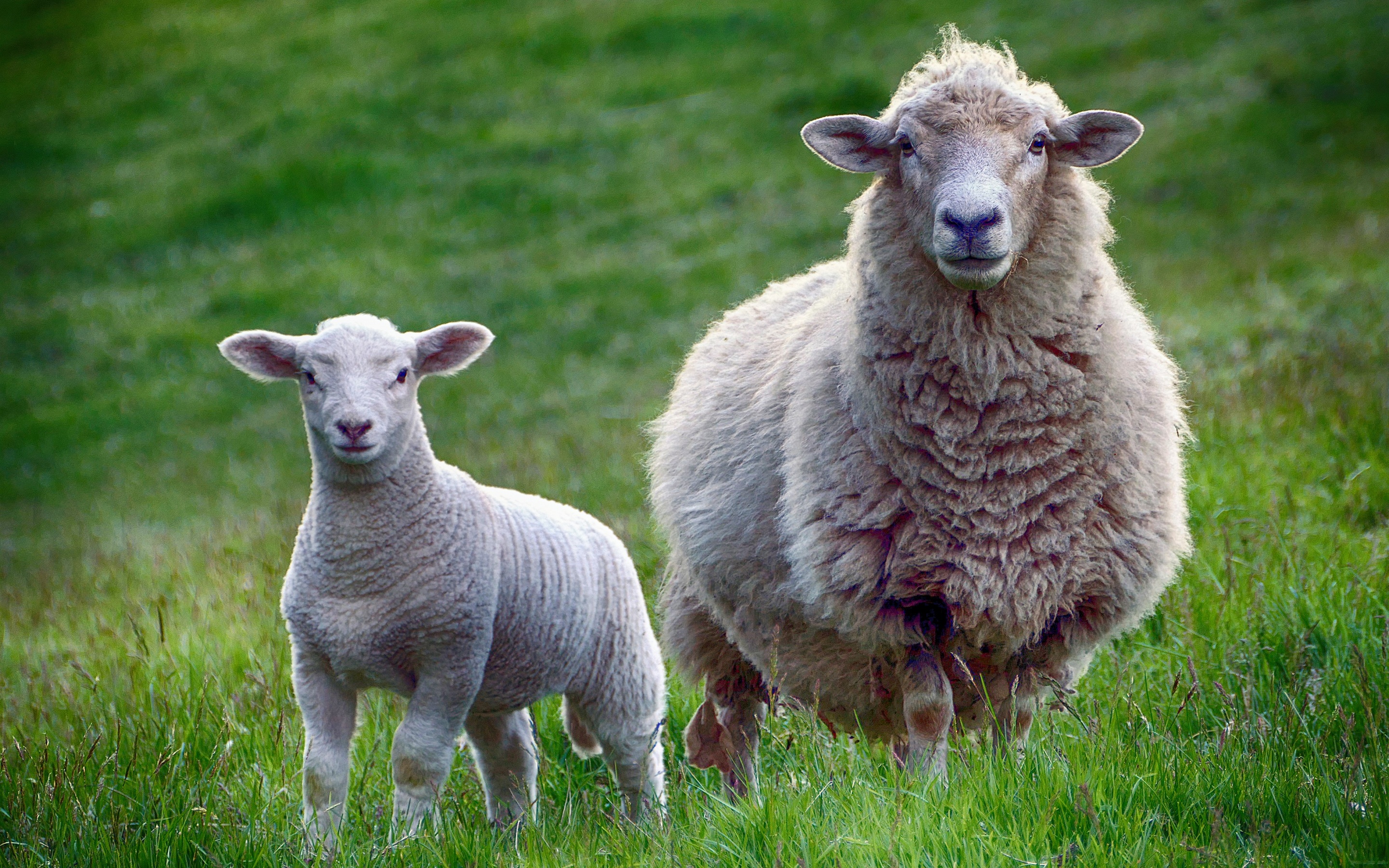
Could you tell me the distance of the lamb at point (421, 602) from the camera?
10.3 ft

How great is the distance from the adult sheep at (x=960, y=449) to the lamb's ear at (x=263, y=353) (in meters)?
1.29

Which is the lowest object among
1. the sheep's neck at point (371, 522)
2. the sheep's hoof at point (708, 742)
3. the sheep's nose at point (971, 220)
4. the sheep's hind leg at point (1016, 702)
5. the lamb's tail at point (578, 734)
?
the sheep's hoof at point (708, 742)

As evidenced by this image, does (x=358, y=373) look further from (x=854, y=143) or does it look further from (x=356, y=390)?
(x=854, y=143)

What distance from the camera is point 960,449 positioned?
119 inches

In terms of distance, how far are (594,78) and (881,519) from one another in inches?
642

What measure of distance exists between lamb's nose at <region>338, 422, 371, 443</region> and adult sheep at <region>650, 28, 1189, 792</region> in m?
1.03

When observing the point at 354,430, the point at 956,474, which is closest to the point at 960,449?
the point at 956,474

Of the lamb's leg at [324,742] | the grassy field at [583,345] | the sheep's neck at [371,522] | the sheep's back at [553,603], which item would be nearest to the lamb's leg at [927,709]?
the grassy field at [583,345]

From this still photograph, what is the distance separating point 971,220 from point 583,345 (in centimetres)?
986

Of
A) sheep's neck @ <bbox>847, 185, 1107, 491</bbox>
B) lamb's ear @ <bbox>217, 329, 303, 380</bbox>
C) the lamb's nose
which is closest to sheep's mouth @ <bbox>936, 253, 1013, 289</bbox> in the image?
sheep's neck @ <bbox>847, 185, 1107, 491</bbox>

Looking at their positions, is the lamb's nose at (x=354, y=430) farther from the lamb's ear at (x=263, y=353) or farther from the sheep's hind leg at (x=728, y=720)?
the sheep's hind leg at (x=728, y=720)

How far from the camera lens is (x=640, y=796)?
3672mm

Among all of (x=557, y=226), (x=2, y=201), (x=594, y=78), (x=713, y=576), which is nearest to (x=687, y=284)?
(x=557, y=226)

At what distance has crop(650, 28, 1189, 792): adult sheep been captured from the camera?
2.98 meters
